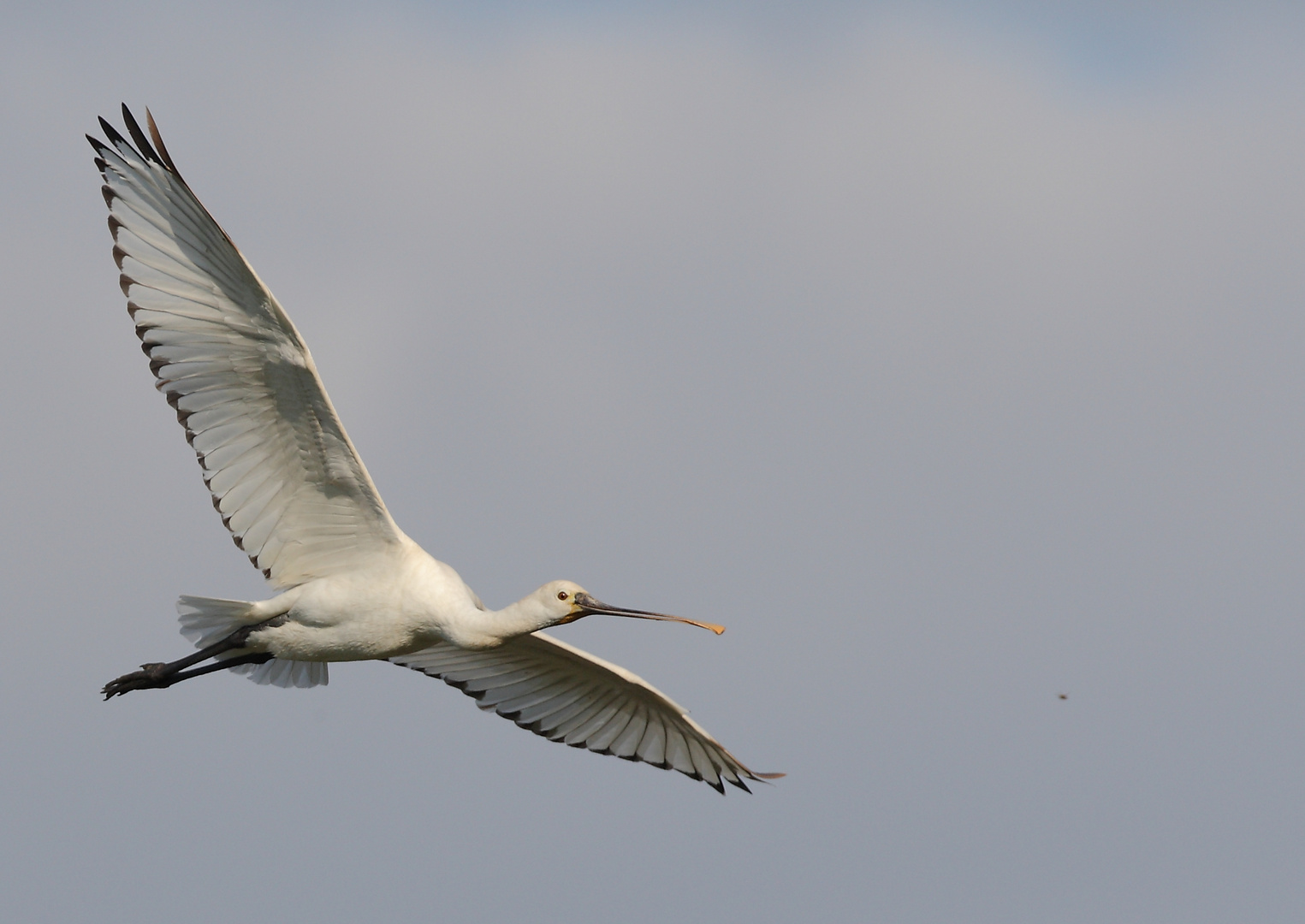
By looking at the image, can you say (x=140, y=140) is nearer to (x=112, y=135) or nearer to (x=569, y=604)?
(x=112, y=135)

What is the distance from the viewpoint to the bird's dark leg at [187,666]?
1672cm

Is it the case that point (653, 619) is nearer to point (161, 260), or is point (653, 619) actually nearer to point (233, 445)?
point (233, 445)

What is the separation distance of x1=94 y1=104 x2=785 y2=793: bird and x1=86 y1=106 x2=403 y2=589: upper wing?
0.01 m

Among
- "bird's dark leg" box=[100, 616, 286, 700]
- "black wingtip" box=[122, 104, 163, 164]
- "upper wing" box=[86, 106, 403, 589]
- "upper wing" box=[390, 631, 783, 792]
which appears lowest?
"upper wing" box=[390, 631, 783, 792]

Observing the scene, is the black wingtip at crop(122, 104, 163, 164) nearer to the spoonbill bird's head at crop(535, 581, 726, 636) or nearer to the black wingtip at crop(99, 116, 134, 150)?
the black wingtip at crop(99, 116, 134, 150)

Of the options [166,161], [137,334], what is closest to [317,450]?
[137,334]

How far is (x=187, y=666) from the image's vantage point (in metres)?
16.8

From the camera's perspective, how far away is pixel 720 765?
19172 mm

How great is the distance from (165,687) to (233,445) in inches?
101

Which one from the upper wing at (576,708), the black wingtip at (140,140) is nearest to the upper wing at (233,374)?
the black wingtip at (140,140)

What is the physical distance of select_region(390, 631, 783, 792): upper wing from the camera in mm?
19047

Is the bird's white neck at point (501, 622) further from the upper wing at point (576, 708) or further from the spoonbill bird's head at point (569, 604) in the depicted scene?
the upper wing at point (576, 708)

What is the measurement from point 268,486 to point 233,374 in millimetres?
1289

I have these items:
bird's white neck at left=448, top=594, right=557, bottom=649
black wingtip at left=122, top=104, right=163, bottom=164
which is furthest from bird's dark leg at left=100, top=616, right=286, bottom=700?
black wingtip at left=122, top=104, right=163, bottom=164
